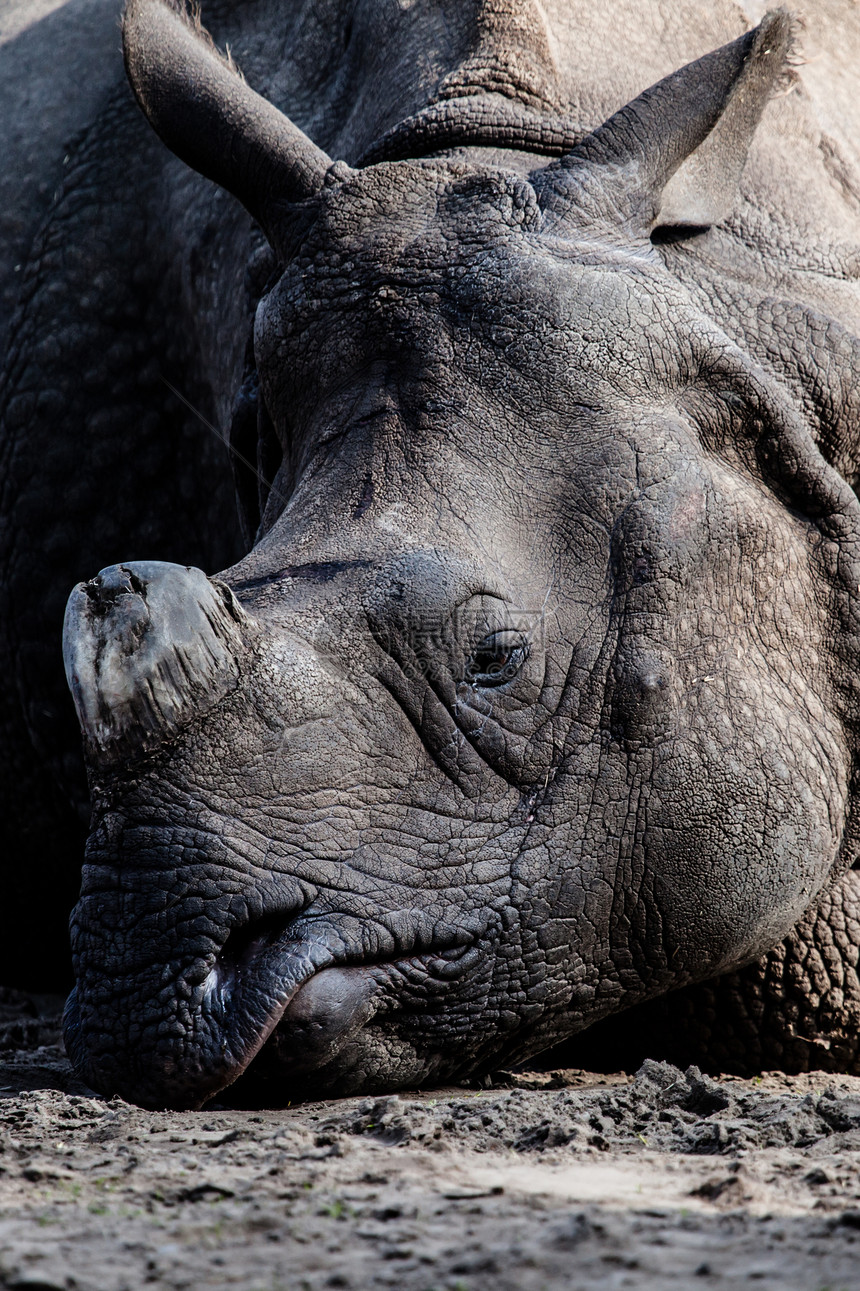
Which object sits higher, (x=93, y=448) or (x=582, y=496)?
(x=93, y=448)

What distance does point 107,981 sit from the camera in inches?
126

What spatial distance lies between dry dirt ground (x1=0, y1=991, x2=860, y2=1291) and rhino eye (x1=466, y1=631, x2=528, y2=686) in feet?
2.99

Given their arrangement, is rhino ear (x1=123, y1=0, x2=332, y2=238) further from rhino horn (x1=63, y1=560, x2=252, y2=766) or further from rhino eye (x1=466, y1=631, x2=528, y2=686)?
rhino horn (x1=63, y1=560, x2=252, y2=766)

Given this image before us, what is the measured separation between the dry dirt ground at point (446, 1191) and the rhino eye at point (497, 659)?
911 mm

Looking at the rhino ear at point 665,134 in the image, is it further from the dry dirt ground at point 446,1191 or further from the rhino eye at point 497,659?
the dry dirt ground at point 446,1191

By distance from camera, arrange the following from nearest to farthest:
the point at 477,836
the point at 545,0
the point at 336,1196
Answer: the point at 336,1196 → the point at 477,836 → the point at 545,0

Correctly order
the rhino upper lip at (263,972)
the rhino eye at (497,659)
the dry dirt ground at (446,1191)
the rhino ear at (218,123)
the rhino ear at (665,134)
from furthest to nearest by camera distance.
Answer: the rhino ear at (218,123) < the rhino ear at (665,134) < the rhino eye at (497,659) < the rhino upper lip at (263,972) < the dry dirt ground at (446,1191)

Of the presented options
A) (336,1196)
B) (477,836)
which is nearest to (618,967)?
(477,836)

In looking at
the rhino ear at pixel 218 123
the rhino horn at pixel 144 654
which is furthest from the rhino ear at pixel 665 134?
the rhino horn at pixel 144 654

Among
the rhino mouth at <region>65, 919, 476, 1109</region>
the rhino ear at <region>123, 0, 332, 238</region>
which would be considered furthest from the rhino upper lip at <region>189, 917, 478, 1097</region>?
the rhino ear at <region>123, 0, 332, 238</region>

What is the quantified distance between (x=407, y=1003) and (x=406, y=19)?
3.19m

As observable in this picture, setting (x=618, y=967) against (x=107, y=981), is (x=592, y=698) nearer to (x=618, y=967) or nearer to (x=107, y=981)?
(x=618, y=967)

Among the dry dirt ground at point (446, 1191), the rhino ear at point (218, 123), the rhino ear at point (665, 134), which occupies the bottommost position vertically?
the dry dirt ground at point (446, 1191)

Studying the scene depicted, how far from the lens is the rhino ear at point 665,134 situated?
4133mm
